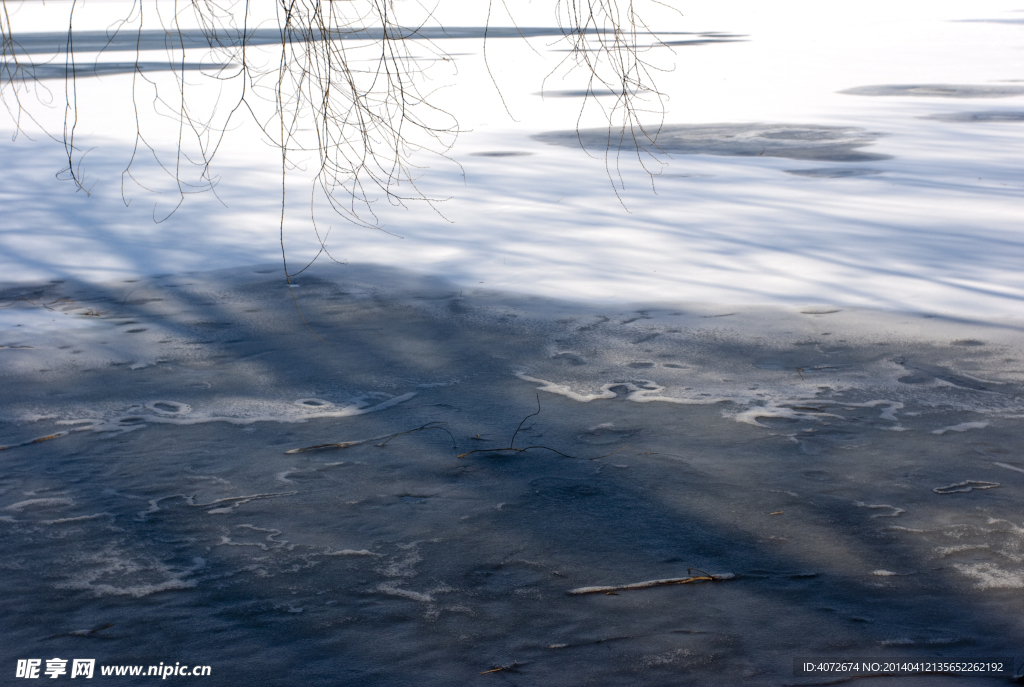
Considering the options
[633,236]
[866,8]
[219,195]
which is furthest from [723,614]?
[866,8]

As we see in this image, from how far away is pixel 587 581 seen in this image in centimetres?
288

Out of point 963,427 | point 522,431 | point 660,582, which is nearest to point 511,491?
point 522,431

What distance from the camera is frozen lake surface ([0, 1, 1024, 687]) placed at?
2676 mm

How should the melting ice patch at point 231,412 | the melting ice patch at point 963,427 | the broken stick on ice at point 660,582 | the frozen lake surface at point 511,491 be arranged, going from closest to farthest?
the frozen lake surface at point 511,491, the broken stick on ice at point 660,582, the melting ice patch at point 963,427, the melting ice patch at point 231,412

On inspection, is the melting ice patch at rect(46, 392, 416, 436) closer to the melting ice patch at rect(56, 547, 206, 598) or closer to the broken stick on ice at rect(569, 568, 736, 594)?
the melting ice patch at rect(56, 547, 206, 598)

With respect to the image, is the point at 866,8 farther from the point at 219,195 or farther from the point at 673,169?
the point at 219,195

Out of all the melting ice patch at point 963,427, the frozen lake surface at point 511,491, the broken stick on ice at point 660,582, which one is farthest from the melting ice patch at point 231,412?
the melting ice patch at point 963,427

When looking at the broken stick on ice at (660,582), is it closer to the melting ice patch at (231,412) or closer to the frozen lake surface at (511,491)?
the frozen lake surface at (511,491)

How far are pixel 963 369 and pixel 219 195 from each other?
21.1ft

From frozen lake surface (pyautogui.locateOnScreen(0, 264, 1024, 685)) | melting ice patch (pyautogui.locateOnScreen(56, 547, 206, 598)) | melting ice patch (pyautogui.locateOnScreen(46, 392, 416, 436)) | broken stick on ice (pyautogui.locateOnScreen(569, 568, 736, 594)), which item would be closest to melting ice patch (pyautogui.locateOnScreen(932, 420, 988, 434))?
frozen lake surface (pyautogui.locateOnScreen(0, 264, 1024, 685))

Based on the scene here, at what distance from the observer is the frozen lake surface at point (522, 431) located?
268 cm

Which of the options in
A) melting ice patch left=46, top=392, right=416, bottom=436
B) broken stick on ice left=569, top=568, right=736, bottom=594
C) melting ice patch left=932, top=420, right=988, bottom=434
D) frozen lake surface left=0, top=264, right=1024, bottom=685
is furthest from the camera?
melting ice patch left=46, top=392, right=416, bottom=436

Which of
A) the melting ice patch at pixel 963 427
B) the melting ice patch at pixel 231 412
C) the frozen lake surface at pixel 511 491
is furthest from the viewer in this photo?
the melting ice patch at pixel 231 412

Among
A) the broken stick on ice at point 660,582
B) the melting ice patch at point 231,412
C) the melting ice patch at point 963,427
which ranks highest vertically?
the melting ice patch at point 963,427
